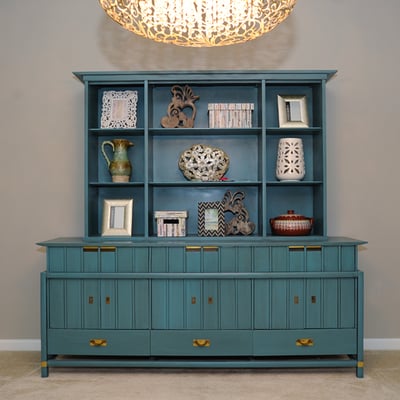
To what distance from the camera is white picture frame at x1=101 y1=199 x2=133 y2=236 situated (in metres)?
3.54

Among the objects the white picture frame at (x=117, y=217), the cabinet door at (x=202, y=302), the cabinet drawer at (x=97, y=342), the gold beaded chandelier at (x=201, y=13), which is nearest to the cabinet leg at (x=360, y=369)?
the cabinet door at (x=202, y=302)

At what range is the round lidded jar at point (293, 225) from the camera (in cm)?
348

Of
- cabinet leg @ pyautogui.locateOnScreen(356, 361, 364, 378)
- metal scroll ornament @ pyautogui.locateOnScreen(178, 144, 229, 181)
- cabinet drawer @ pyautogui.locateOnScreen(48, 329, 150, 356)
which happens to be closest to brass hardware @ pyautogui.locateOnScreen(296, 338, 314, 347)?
cabinet leg @ pyautogui.locateOnScreen(356, 361, 364, 378)

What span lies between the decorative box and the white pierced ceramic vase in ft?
2.53

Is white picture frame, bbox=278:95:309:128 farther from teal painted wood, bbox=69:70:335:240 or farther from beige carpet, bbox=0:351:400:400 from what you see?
beige carpet, bbox=0:351:400:400

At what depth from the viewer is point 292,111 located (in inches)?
143

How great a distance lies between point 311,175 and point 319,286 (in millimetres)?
939

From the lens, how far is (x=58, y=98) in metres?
3.89

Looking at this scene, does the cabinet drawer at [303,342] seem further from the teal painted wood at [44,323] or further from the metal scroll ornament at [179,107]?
the metal scroll ornament at [179,107]

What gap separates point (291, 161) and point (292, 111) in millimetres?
370

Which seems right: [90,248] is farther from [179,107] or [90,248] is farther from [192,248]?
[179,107]

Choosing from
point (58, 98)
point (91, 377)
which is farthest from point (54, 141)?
point (91, 377)

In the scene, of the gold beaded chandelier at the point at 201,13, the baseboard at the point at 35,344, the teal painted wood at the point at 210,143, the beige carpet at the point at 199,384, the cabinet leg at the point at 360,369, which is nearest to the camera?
the gold beaded chandelier at the point at 201,13

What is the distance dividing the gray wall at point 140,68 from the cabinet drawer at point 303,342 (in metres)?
0.73
